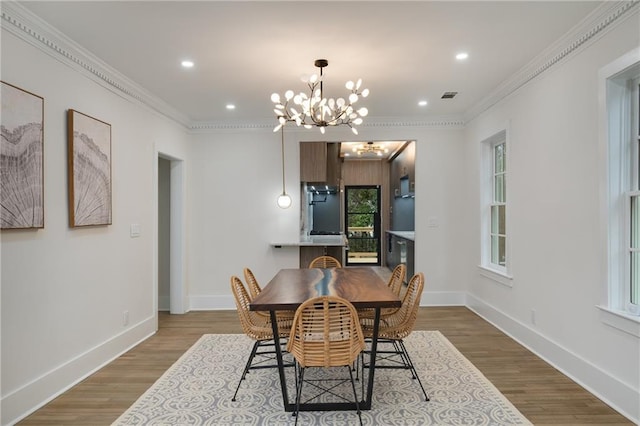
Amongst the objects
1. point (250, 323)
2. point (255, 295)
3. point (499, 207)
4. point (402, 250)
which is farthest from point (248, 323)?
point (402, 250)

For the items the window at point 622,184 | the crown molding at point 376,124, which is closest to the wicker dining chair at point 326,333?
the window at point 622,184

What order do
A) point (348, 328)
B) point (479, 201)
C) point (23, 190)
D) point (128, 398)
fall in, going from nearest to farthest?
point (348, 328) < point (23, 190) < point (128, 398) < point (479, 201)

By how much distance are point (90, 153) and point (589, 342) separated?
4106mm

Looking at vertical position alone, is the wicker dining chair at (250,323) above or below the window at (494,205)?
below

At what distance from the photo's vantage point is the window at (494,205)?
4516 mm

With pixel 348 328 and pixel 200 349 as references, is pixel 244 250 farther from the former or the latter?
pixel 348 328

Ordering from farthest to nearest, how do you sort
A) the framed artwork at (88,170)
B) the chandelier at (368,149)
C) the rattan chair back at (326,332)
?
the chandelier at (368,149)
the framed artwork at (88,170)
the rattan chair back at (326,332)

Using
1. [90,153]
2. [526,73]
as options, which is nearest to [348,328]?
[90,153]

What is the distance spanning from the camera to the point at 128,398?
9.11ft

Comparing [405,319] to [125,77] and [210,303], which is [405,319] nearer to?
[125,77]

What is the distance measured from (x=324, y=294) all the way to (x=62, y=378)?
6.70 feet

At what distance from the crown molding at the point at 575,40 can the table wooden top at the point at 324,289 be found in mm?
2274

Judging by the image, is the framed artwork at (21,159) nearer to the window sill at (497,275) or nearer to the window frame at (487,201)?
the window sill at (497,275)

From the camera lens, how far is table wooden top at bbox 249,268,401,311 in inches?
95.6
